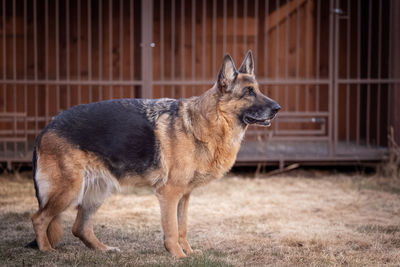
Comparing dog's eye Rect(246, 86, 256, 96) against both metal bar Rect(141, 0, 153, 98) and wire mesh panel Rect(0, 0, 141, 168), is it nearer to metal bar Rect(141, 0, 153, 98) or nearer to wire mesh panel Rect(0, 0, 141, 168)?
metal bar Rect(141, 0, 153, 98)

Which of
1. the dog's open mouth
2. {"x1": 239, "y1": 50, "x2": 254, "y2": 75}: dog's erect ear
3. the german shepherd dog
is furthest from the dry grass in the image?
{"x1": 239, "y1": 50, "x2": 254, "y2": 75}: dog's erect ear

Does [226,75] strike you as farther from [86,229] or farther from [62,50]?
[62,50]

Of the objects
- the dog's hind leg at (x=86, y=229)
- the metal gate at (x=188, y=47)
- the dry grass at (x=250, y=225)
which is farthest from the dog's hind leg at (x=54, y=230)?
the metal gate at (x=188, y=47)

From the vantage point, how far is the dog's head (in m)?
4.70

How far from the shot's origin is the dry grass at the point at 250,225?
4547 millimetres

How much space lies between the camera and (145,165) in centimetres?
465

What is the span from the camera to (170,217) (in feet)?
15.1

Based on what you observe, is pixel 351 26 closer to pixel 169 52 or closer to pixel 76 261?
pixel 169 52

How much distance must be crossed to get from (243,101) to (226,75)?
28cm

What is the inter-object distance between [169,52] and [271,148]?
117 inches

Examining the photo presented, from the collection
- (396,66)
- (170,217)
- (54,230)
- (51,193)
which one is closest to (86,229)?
(54,230)

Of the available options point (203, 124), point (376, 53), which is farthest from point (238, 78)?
point (376, 53)

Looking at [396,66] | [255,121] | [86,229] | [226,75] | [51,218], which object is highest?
[396,66]

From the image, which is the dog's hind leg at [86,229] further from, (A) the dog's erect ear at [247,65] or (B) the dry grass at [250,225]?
(A) the dog's erect ear at [247,65]
